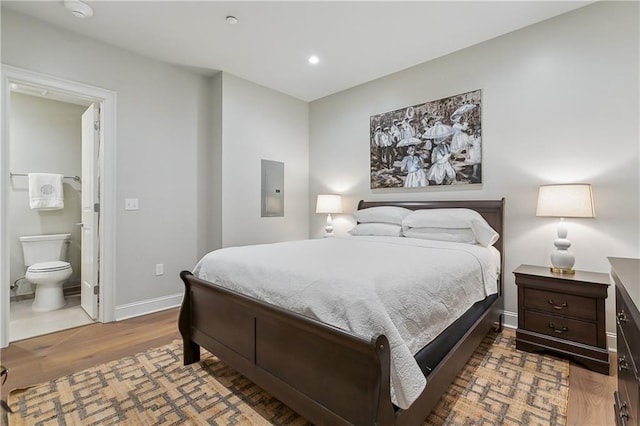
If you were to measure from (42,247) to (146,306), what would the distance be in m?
1.59

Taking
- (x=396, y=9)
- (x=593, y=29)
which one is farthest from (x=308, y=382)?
(x=593, y=29)

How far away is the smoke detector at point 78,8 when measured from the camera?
2254 mm

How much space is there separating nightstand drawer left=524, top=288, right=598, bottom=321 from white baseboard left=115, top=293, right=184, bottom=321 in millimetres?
3388

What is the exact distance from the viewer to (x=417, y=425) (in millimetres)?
1258

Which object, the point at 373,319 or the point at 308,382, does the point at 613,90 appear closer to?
the point at 373,319

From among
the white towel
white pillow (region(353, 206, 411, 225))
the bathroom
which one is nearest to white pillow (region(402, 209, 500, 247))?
white pillow (region(353, 206, 411, 225))

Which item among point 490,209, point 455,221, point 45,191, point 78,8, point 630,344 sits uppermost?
point 78,8

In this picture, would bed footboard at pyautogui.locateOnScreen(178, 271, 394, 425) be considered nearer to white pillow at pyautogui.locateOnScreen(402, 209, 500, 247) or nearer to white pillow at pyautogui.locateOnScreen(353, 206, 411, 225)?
white pillow at pyautogui.locateOnScreen(402, 209, 500, 247)

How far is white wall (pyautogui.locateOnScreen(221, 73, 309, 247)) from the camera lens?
3.50 metres

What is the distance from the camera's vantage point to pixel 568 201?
218 cm

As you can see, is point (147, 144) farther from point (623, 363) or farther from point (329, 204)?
point (623, 363)

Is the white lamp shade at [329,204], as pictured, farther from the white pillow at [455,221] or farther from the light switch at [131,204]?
the light switch at [131,204]

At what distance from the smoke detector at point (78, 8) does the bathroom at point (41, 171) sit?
1.15 meters

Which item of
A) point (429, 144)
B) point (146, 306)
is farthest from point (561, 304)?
point (146, 306)
